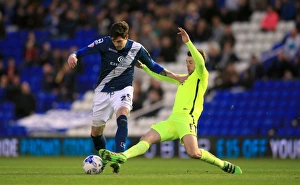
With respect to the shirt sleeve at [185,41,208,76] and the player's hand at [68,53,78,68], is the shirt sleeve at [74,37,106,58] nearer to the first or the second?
the player's hand at [68,53,78,68]

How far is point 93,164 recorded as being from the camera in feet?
37.2

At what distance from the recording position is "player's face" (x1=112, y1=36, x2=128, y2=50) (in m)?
11.7

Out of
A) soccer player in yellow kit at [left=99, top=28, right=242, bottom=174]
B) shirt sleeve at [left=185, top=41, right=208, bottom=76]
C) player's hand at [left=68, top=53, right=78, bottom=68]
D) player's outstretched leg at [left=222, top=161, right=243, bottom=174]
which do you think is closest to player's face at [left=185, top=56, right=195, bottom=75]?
soccer player in yellow kit at [left=99, top=28, right=242, bottom=174]

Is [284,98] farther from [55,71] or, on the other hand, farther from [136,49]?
[136,49]

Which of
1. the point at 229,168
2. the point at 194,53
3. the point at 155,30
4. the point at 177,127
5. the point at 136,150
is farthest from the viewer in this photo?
the point at 155,30

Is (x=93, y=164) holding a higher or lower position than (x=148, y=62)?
lower

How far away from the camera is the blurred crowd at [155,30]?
21641 millimetres

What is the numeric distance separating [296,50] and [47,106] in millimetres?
7617

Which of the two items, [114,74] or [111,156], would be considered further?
[114,74]

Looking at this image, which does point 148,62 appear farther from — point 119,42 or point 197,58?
point 197,58

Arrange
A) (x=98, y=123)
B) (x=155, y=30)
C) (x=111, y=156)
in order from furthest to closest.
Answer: (x=155, y=30) < (x=98, y=123) < (x=111, y=156)

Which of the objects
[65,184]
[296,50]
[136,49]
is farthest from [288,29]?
[65,184]

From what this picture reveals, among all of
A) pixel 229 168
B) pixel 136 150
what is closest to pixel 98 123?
pixel 136 150

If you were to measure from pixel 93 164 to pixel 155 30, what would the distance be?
44.9 ft
